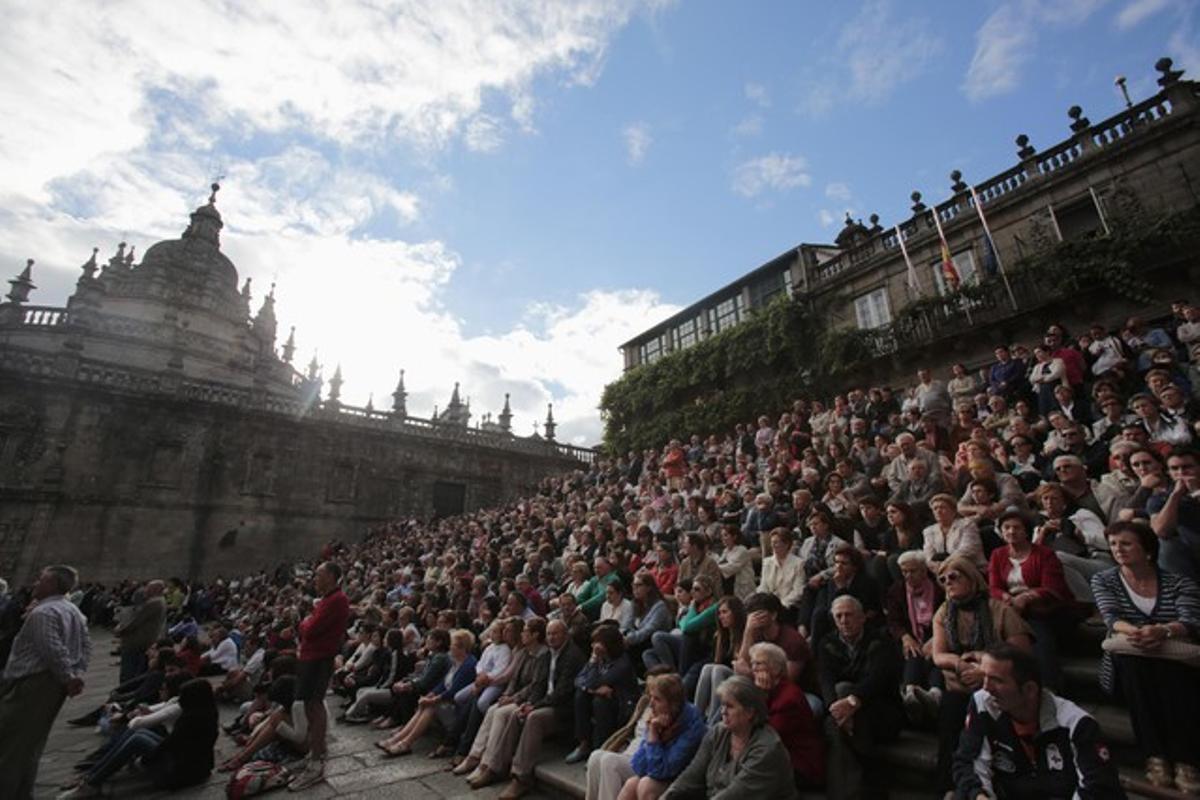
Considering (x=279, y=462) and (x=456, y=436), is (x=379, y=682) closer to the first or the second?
(x=279, y=462)

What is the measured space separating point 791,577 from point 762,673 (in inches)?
88.3

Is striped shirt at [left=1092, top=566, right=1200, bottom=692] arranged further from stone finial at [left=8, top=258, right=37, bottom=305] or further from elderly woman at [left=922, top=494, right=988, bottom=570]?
stone finial at [left=8, top=258, right=37, bottom=305]

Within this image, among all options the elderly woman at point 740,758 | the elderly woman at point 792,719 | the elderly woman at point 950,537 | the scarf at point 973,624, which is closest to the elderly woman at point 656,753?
the elderly woman at point 740,758

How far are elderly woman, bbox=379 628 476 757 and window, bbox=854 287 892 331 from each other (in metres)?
17.7

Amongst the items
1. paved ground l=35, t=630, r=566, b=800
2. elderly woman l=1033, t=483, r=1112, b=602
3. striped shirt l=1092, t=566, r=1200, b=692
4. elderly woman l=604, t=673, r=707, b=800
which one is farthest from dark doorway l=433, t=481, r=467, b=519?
striped shirt l=1092, t=566, r=1200, b=692

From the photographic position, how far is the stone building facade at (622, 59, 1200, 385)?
48.0 feet

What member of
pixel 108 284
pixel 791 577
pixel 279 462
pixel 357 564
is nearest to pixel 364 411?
pixel 279 462

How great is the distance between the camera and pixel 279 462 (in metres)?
26.8

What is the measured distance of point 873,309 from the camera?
2055 centimetres

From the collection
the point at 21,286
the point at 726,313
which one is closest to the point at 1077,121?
the point at 726,313

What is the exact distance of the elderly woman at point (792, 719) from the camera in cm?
412

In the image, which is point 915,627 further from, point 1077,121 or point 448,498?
point 448,498

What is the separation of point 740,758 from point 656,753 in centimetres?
86

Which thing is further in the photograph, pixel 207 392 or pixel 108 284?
pixel 108 284
